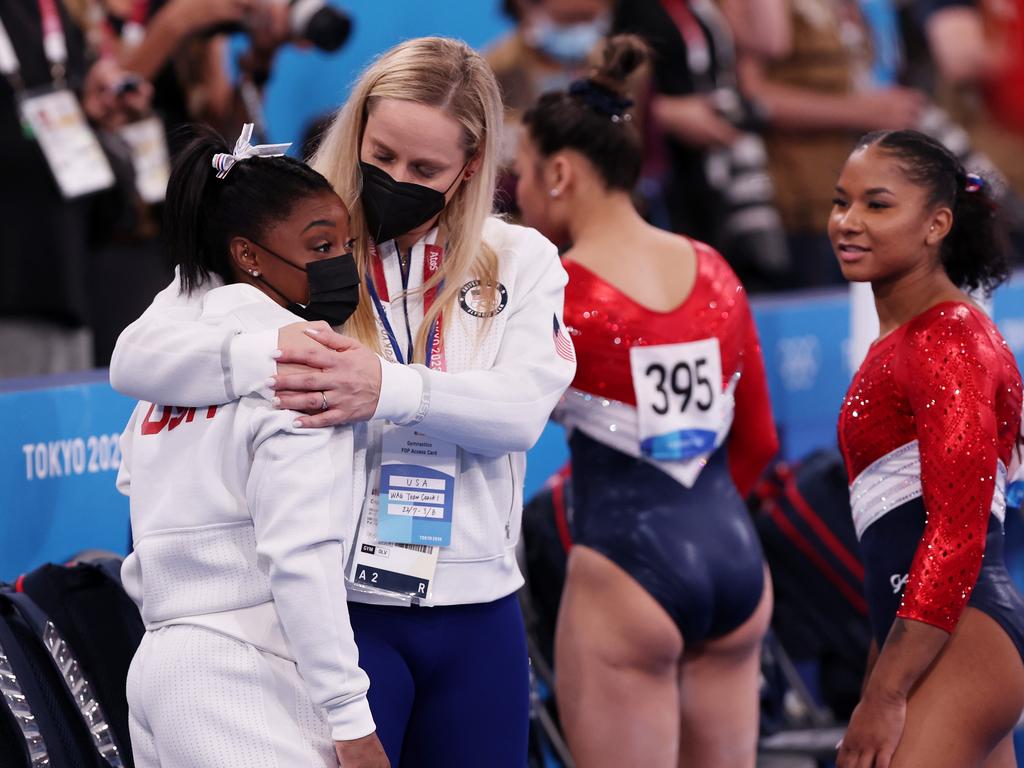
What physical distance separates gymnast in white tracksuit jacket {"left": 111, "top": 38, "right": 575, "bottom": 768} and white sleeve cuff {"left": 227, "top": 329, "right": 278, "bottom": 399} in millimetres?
125

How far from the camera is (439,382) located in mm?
2322

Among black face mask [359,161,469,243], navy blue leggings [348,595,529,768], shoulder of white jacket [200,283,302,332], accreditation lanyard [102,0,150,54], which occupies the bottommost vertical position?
navy blue leggings [348,595,529,768]

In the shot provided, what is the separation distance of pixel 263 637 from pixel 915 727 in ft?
3.60

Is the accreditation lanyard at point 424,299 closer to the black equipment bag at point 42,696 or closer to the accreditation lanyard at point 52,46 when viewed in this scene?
the black equipment bag at point 42,696

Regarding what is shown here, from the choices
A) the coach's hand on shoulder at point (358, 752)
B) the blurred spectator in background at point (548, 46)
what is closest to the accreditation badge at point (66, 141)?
the blurred spectator in background at point (548, 46)

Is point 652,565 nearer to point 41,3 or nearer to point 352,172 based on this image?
point 352,172

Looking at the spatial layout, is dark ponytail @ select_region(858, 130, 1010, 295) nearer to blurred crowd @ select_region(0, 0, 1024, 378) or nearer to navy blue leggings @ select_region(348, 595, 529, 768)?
blurred crowd @ select_region(0, 0, 1024, 378)

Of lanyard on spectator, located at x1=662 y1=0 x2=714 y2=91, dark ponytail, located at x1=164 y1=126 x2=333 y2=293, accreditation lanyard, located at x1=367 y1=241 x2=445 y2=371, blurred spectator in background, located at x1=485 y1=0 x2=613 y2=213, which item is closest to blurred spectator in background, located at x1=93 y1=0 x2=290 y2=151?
blurred spectator in background, located at x1=485 y1=0 x2=613 y2=213

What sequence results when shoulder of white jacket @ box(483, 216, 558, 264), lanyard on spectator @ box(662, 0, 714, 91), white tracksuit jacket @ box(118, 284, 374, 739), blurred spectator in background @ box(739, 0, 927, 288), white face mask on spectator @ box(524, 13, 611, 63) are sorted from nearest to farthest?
white tracksuit jacket @ box(118, 284, 374, 739)
shoulder of white jacket @ box(483, 216, 558, 264)
lanyard on spectator @ box(662, 0, 714, 91)
white face mask on spectator @ box(524, 13, 611, 63)
blurred spectator in background @ box(739, 0, 927, 288)

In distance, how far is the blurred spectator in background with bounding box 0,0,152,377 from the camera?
421cm

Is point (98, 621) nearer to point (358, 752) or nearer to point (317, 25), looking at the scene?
point (358, 752)

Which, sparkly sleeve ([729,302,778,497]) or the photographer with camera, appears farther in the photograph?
the photographer with camera

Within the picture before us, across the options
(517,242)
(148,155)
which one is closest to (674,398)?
(517,242)

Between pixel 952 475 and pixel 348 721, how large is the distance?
106 centimetres
